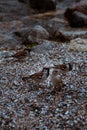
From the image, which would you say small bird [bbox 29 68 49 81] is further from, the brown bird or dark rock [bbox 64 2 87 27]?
dark rock [bbox 64 2 87 27]

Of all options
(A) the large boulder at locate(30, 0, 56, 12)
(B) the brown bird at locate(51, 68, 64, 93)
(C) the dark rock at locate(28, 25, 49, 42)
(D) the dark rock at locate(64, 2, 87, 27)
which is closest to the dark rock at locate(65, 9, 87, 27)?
(D) the dark rock at locate(64, 2, 87, 27)

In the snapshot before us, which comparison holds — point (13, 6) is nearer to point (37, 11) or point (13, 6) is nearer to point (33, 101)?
point (37, 11)

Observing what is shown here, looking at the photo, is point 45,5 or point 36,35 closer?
point 36,35

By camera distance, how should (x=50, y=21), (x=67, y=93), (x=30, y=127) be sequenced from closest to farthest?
(x=30, y=127), (x=67, y=93), (x=50, y=21)

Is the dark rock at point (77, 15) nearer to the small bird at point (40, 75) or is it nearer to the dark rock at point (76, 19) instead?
the dark rock at point (76, 19)

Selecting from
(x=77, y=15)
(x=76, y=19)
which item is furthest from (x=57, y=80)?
(x=77, y=15)

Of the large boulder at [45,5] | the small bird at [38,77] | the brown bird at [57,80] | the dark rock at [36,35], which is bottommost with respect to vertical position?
the large boulder at [45,5]


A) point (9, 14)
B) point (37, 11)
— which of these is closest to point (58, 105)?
point (9, 14)

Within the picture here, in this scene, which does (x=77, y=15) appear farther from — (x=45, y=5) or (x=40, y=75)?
(x=40, y=75)

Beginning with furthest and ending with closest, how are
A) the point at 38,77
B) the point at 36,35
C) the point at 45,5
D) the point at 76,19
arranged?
the point at 45,5, the point at 76,19, the point at 36,35, the point at 38,77

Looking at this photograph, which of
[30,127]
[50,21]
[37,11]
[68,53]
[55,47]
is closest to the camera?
[30,127]

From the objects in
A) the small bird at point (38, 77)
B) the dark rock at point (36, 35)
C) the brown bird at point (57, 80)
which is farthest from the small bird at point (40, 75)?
the dark rock at point (36, 35)
